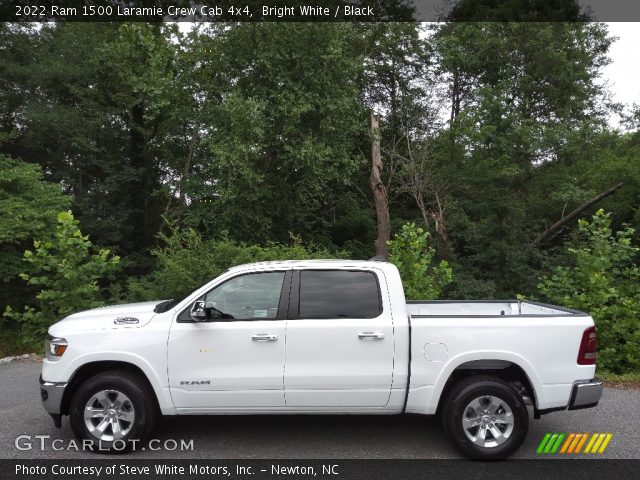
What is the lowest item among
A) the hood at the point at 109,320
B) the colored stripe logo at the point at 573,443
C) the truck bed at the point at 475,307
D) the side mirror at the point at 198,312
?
the colored stripe logo at the point at 573,443

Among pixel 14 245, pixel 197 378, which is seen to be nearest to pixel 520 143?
pixel 14 245

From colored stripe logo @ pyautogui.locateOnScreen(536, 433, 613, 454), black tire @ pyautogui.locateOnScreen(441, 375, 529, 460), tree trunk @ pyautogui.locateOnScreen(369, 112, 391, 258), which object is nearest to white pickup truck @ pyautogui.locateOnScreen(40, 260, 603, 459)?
black tire @ pyautogui.locateOnScreen(441, 375, 529, 460)

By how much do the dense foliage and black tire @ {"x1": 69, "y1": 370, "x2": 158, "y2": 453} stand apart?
11774 mm

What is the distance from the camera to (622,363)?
9242mm

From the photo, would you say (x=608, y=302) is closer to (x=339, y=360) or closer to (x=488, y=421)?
(x=488, y=421)

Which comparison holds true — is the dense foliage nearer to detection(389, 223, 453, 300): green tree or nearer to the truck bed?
detection(389, 223, 453, 300): green tree

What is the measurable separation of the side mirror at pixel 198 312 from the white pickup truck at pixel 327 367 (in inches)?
0.5

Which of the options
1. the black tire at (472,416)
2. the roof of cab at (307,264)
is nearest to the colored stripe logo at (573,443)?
the black tire at (472,416)

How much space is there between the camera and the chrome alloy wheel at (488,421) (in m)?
4.90

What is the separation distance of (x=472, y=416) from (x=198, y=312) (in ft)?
8.66

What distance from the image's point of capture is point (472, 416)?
4.95 metres

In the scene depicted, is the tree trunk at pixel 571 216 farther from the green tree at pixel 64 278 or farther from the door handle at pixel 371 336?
the door handle at pixel 371 336

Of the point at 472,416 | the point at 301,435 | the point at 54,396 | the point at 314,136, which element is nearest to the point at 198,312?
the point at 54,396

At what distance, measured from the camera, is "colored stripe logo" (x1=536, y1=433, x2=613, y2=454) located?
517cm
